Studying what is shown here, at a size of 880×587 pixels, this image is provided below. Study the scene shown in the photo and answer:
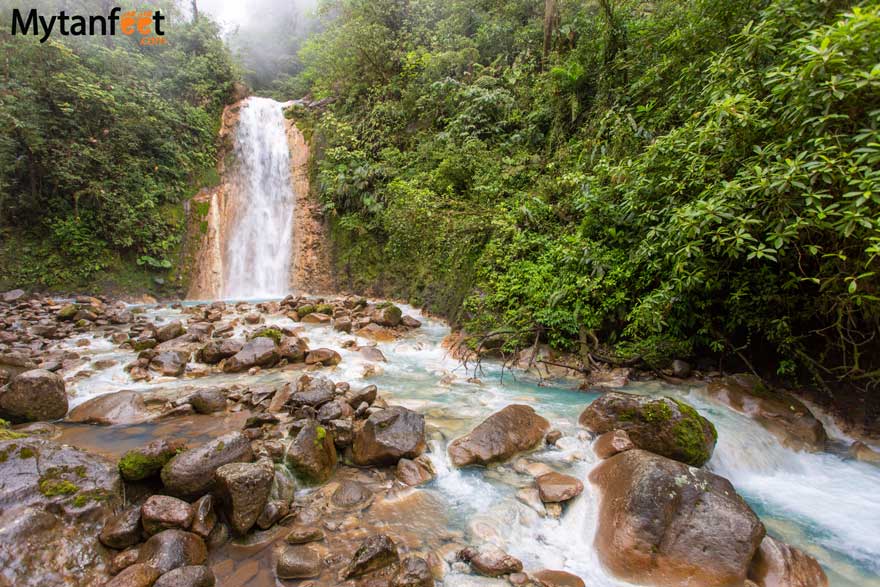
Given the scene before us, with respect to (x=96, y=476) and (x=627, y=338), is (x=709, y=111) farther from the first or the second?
(x=96, y=476)

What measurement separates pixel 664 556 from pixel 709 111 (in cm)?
461

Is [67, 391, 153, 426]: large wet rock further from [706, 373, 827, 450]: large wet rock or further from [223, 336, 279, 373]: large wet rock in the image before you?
[706, 373, 827, 450]: large wet rock

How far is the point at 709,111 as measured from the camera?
14.5 ft

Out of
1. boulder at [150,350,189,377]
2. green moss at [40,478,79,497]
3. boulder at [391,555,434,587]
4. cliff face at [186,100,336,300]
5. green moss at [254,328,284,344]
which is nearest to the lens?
boulder at [391,555,434,587]

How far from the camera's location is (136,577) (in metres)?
2.30

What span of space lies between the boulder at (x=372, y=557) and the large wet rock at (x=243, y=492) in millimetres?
843

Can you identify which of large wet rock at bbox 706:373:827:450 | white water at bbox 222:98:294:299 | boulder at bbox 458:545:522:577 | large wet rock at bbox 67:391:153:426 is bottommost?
large wet rock at bbox 67:391:153:426

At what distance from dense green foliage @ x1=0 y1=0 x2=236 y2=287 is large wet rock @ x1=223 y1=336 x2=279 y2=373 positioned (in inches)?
376

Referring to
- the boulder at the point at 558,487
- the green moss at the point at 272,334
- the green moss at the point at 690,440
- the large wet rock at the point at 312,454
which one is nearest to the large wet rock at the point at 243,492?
the large wet rock at the point at 312,454

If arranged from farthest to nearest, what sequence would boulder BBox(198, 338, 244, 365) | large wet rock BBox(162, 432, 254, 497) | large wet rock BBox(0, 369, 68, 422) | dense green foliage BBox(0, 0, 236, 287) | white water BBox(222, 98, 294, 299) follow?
white water BBox(222, 98, 294, 299), dense green foliage BBox(0, 0, 236, 287), boulder BBox(198, 338, 244, 365), large wet rock BBox(0, 369, 68, 422), large wet rock BBox(162, 432, 254, 497)

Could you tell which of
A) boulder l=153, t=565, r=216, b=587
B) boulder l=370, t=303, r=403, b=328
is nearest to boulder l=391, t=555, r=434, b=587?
boulder l=153, t=565, r=216, b=587

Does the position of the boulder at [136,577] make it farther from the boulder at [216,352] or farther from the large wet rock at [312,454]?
the boulder at [216,352]

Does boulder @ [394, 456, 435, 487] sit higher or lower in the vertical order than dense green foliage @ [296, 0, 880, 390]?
lower

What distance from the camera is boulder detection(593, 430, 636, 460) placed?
3643mm
